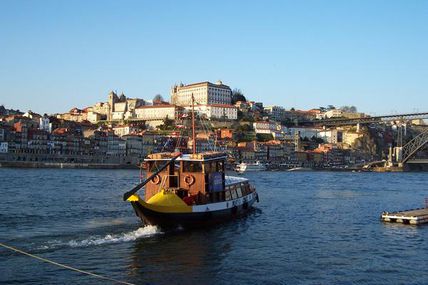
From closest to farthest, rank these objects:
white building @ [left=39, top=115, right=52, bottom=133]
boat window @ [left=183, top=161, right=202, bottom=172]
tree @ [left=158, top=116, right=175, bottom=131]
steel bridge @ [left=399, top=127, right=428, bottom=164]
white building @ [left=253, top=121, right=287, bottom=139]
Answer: boat window @ [left=183, top=161, right=202, bottom=172] → white building @ [left=39, top=115, right=52, bottom=133] → steel bridge @ [left=399, top=127, right=428, bottom=164] → tree @ [left=158, top=116, right=175, bottom=131] → white building @ [left=253, top=121, right=287, bottom=139]

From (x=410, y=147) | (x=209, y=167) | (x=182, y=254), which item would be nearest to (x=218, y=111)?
(x=410, y=147)

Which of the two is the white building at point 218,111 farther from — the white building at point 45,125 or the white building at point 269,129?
the white building at point 45,125

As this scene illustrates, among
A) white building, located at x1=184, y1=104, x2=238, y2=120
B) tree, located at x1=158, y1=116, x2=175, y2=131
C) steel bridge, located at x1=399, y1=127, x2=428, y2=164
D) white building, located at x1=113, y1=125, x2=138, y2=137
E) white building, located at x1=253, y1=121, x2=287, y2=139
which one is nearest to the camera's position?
white building, located at x1=113, y1=125, x2=138, y2=137

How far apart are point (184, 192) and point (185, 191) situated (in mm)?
62

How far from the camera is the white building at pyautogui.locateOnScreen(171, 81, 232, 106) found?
136 metres

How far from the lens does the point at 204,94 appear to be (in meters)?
136

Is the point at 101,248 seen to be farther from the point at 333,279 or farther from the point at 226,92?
the point at 226,92

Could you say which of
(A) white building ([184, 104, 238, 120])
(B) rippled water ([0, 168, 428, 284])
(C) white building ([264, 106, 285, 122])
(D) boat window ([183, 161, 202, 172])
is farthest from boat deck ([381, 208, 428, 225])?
(C) white building ([264, 106, 285, 122])

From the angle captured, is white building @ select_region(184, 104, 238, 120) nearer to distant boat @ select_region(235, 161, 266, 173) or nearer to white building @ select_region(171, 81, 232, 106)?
white building @ select_region(171, 81, 232, 106)

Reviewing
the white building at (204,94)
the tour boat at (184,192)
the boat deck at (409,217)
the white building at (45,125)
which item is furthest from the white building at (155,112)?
the tour boat at (184,192)

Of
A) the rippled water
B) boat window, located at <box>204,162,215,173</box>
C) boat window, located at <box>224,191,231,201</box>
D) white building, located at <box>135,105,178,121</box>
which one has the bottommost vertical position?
the rippled water

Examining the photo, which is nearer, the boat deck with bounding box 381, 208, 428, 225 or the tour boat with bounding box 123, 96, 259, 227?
the tour boat with bounding box 123, 96, 259, 227

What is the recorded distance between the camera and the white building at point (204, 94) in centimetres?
13562

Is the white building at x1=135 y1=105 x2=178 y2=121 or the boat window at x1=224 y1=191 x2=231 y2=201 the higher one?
the white building at x1=135 y1=105 x2=178 y2=121
